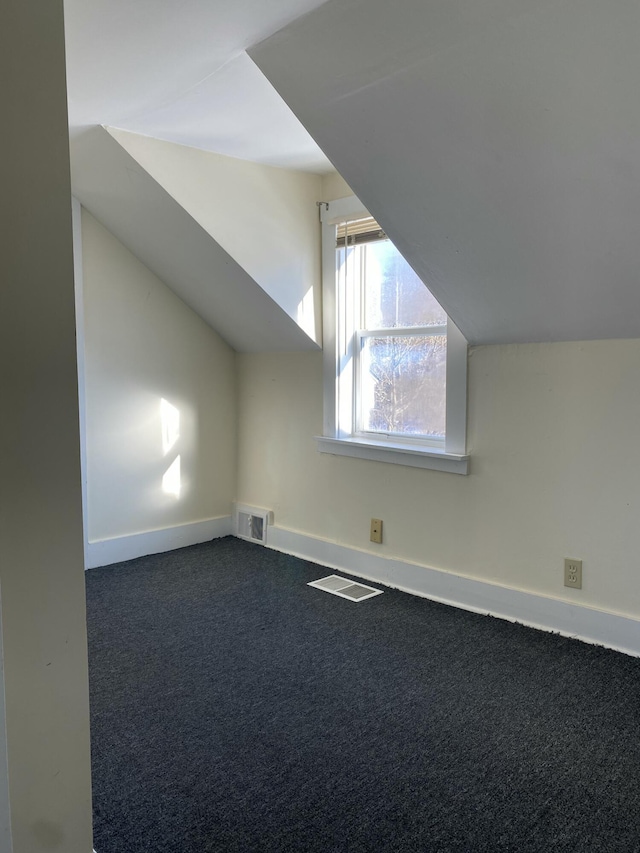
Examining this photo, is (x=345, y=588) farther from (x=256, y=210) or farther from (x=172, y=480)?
(x=256, y=210)

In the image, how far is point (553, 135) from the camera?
72.0 inches

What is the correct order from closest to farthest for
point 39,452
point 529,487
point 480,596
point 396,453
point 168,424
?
point 39,452, point 529,487, point 480,596, point 396,453, point 168,424

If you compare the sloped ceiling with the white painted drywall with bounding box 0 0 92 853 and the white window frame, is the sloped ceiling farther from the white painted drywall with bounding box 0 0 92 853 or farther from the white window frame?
the white painted drywall with bounding box 0 0 92 853

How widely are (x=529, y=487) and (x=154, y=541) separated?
2.24 m

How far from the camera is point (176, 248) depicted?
3398 mm

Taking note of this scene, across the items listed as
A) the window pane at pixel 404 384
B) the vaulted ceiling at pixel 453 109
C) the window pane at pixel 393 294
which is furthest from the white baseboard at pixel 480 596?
the window pane at pixel 393 294

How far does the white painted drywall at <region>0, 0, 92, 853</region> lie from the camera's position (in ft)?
4.08

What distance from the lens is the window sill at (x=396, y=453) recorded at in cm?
304

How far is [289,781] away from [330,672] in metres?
0.63

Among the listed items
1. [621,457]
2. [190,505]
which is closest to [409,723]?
[621,457]

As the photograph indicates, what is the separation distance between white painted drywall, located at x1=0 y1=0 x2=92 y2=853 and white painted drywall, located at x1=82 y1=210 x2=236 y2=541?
2386 mm

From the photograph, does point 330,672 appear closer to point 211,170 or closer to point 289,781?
point 289,781

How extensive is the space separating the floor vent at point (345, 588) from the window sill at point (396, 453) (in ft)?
2.14

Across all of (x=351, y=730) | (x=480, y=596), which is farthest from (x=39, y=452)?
(x=480, y=596)
